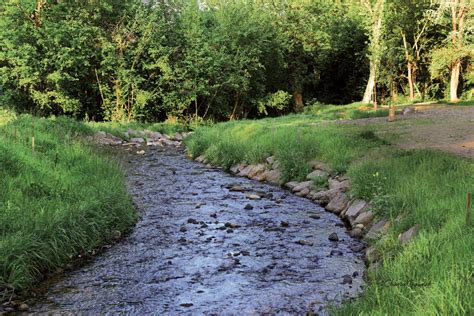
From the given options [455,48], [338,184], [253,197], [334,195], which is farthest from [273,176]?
[455,48]

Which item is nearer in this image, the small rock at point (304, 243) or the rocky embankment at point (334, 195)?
the rocky embankment at point (334, 195)

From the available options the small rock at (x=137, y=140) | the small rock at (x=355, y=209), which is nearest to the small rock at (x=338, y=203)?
the small rock at (x=355, y=209)

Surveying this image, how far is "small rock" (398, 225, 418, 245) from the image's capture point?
6.15 m

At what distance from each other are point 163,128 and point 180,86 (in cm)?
427

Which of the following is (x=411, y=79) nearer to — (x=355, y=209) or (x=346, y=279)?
(x=355, y=209)

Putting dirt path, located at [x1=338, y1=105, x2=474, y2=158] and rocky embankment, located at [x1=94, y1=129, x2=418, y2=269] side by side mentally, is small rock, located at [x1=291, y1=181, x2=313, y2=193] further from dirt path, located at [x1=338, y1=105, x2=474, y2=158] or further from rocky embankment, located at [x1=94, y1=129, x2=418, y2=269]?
dirt path, located at [x1=338, y1=105, x2=474, y2=158]

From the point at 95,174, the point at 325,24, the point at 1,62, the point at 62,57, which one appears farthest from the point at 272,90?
the point at 95,174

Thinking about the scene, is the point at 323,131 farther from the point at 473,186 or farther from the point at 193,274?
the point at 193,274

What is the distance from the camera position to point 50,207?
7062mm

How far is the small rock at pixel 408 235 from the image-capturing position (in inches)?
242

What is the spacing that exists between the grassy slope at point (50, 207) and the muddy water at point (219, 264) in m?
0.39

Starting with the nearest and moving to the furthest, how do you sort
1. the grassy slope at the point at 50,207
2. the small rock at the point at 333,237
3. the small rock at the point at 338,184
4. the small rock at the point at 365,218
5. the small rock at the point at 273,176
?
the grassy slope at the point at 50,207 → the small rock at the point at 333,237 → the small rock at the point at 365,218 → the small rock at the point at 338,184 → the small rock at the point at 273,176

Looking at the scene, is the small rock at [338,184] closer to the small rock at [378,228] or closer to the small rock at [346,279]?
the small rock at [378,228]

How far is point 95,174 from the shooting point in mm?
9945
